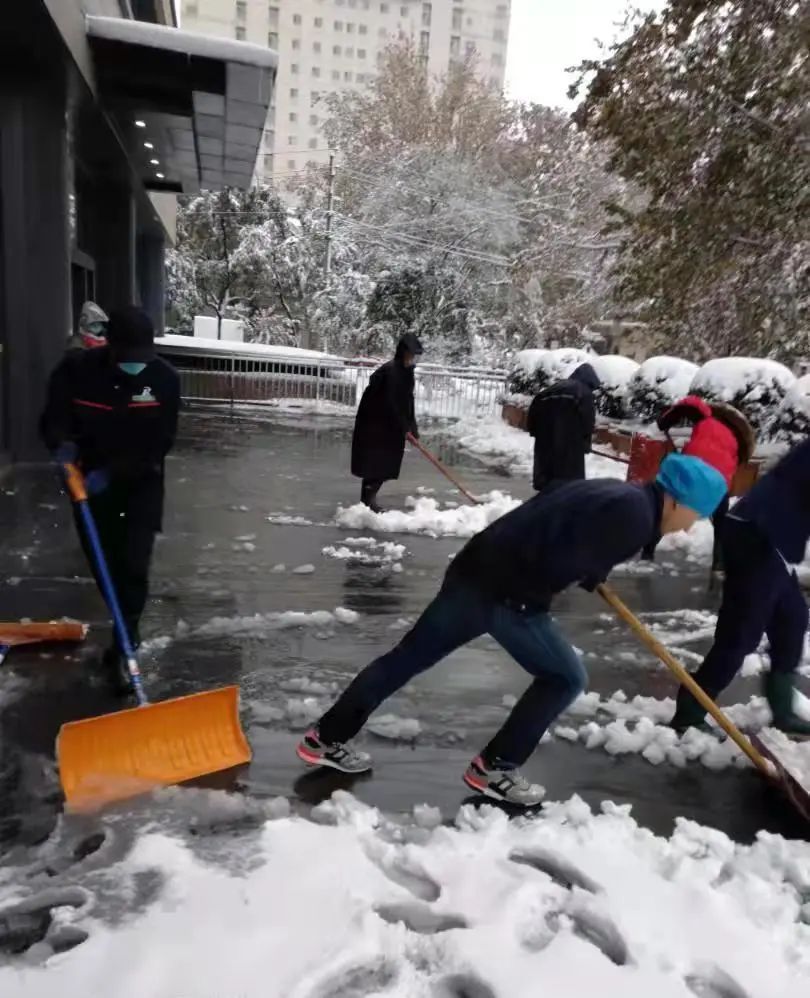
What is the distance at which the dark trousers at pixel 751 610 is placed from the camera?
135 inches

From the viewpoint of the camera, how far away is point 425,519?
735 cm

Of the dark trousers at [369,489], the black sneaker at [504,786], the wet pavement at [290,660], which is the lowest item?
the wet pavement at [290,660]

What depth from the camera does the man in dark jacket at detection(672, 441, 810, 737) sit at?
339 cm

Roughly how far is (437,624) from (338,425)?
11775mm

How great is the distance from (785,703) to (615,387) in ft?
30.4

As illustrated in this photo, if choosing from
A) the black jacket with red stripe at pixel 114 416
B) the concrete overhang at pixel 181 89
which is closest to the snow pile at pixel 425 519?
the black jacket with red stripe at pixel 114 416

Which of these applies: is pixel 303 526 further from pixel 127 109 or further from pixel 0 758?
pixel 127 109

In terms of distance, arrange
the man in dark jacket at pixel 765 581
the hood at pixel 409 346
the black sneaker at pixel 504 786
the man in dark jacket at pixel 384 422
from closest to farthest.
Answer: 1. the black sneaker at pixel 504 786
2. the man in dark jacket at pixel 765 581
3. the hood at pixel 409 346
4. the man in dark jacket at pixel 384 422

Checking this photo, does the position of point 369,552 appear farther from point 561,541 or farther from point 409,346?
point 561,541

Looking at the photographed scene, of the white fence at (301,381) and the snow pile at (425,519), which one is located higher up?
the white fence at (301,381)

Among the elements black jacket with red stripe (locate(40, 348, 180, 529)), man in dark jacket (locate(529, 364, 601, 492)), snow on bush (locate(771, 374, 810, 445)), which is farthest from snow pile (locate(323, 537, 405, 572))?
snow on bush (locate(771, 374, 810, 445))

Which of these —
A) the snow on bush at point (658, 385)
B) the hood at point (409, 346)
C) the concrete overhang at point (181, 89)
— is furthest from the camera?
the snow on bush at point (658, 385)

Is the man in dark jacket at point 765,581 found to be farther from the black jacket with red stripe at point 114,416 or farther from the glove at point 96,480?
the glove at point 96,480

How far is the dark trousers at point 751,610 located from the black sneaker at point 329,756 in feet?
4.94
